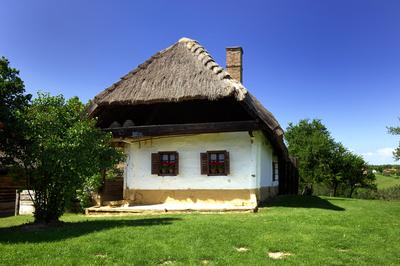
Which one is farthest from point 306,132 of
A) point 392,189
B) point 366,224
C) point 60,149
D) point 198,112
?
point 60,149

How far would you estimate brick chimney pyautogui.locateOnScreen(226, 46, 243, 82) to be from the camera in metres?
19.3

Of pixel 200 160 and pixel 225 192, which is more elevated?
pixel 200 160

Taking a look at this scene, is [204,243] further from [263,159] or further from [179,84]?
[263,159]

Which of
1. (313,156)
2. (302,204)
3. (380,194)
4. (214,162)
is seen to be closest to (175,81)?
(214,162)

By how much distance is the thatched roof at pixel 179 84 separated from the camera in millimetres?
13805

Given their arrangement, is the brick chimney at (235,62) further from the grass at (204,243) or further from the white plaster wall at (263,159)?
the grass at (204,243)

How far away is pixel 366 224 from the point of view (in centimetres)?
1007

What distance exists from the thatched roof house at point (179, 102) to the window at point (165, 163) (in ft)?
1.38

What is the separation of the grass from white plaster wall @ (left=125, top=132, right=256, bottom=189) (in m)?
4.60

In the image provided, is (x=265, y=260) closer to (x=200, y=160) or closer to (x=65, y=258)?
(x=65, y=258)

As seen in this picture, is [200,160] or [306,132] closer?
[200,160]

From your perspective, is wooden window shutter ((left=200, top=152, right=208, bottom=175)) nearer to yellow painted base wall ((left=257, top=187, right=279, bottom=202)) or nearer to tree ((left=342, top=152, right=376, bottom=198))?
yellow painted base wall ((left=257, top=187, right=279, bottom=202))

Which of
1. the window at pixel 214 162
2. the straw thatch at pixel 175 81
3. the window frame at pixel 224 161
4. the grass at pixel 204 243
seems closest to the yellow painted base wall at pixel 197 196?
the window frame at pixel 224 161

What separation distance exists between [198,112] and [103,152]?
634 centimetres
